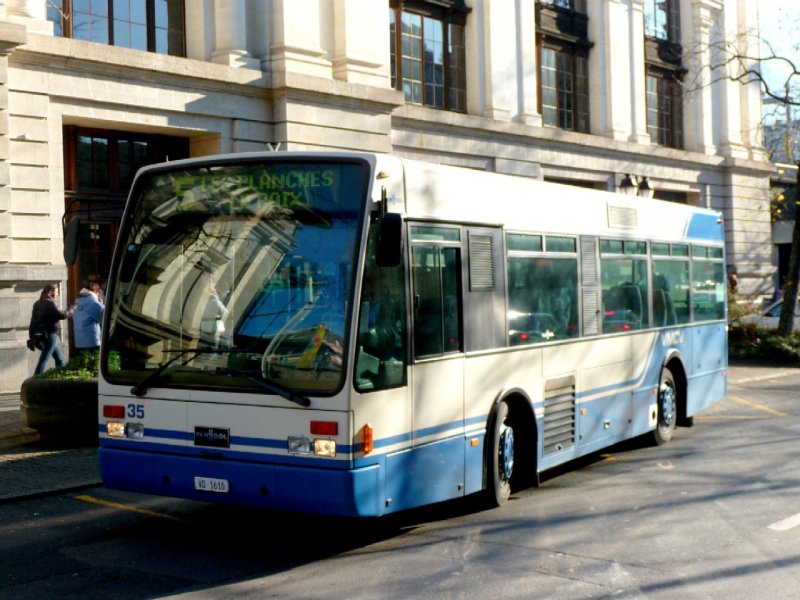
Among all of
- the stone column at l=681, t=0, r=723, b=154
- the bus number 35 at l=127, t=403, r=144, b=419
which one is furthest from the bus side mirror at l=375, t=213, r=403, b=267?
the stone column at l=681, t=0, r=723, b=154

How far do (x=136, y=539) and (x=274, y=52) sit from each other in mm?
15462

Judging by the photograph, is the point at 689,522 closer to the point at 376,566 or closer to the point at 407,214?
the point at 376,566

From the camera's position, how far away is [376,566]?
7.45 m

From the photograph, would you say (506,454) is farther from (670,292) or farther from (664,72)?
(664,72)

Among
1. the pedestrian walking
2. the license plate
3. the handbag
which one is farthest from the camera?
the handbag

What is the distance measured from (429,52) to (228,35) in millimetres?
7199

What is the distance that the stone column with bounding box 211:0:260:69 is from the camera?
70.8ft

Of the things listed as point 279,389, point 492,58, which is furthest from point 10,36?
point 492,58

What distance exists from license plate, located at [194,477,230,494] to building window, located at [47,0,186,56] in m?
13.9

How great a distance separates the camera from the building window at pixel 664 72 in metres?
35.8

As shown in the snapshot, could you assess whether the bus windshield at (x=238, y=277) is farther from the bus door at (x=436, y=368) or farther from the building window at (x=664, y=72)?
the building window at (x=664, y=72)

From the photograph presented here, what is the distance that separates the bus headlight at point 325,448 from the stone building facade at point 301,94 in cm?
293

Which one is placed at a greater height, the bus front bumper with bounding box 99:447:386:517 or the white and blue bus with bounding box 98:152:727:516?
the white and blue bus with bounding box 98:152:727:516

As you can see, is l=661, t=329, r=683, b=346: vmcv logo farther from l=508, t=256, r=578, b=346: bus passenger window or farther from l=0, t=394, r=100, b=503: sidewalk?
l=0, t=394, r=100, b=503: sidewalk
